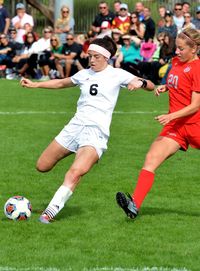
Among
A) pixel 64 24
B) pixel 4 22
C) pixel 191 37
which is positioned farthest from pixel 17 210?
pixel 4 22

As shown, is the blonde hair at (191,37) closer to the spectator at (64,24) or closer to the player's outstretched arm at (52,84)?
the player's outstretched arm at (52,84)

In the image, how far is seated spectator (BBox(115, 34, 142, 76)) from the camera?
27906mm

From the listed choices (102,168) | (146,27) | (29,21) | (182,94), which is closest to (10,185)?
(102,168)

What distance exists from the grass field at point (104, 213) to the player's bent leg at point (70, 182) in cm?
13

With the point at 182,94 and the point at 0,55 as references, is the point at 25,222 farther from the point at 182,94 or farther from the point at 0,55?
the point at 0,55

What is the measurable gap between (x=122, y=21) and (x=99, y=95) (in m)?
21.0

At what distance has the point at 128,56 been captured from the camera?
28.1m

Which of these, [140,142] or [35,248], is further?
[140,142]

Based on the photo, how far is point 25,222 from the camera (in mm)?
9117

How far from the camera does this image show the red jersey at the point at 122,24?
97.8 ft

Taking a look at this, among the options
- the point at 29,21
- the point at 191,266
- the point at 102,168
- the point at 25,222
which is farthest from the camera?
the point at 29,21

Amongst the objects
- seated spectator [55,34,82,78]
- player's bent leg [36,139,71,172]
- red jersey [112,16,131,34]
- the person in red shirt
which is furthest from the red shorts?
red jersey [112,16,131,34]

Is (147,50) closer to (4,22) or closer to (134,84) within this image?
(4,22)

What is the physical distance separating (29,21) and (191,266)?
26.0 meters
